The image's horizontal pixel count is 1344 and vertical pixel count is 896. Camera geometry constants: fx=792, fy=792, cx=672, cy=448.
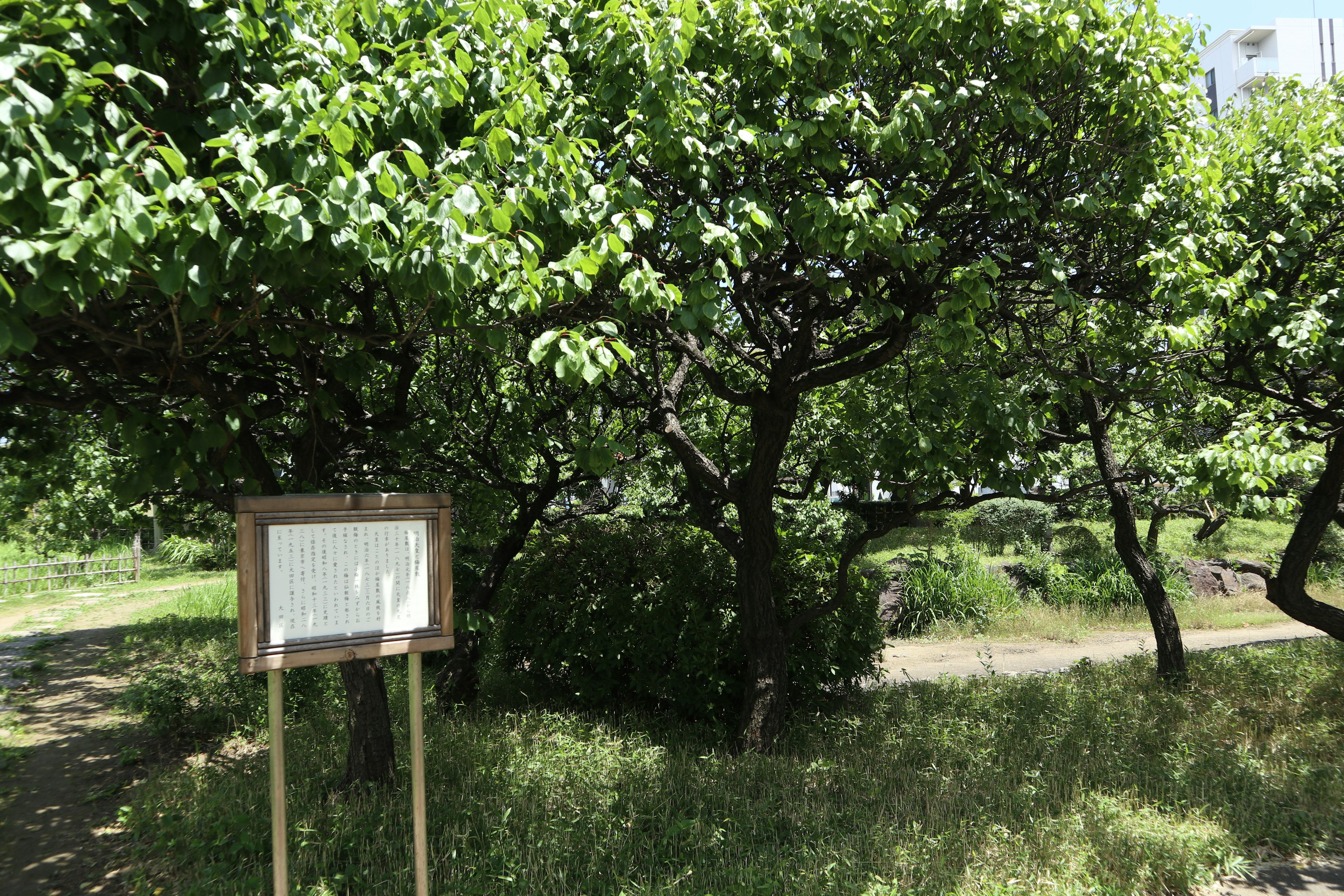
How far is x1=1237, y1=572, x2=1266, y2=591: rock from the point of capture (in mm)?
13977

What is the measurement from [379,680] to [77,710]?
5.43 metres

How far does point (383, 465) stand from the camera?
6.40 meters

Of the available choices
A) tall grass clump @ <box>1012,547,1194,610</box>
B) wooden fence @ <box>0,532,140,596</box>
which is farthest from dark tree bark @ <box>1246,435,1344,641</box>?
wooden fence @ <box>0,532,140,596</box>

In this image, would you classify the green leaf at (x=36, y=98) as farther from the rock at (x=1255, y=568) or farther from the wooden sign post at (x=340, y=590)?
the rock at (x=1255, y=568)

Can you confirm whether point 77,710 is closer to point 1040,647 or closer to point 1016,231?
point 1016,231

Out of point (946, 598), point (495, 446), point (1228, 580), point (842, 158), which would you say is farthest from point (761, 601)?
point (1228, 580)

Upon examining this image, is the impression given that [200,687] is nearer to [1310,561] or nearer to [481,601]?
[481,601]

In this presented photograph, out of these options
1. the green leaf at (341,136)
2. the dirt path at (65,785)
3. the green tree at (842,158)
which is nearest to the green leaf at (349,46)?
the green leaf at (341,136)

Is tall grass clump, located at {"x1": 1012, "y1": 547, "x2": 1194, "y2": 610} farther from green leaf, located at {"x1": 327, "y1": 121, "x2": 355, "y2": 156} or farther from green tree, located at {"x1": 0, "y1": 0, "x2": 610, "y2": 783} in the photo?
green leaf, located at {"x1": 327, "y1": 121, "x2": 355, "y2": 156}

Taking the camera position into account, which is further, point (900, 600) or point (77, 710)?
point (900, 600)

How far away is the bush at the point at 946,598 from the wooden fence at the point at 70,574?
762 inches

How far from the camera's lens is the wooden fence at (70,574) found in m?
19.1

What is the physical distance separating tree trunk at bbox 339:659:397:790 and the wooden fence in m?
18.5

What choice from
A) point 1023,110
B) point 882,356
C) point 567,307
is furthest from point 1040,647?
point 567,307
